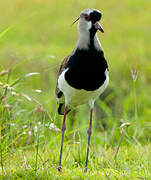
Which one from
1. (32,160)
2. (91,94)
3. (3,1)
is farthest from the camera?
(3,1)

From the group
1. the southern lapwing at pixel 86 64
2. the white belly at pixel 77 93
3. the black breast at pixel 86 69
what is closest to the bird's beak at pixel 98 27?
the southern lapwing at pixel 86 64

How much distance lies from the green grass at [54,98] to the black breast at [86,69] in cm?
31

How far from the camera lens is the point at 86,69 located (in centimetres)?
356

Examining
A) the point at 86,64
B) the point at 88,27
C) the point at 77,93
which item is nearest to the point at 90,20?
the point at 88,27

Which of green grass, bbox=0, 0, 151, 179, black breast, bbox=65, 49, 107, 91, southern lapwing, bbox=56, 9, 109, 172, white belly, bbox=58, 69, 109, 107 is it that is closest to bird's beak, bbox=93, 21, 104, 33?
southern lapwing, bbox=56, 9, 109, 172

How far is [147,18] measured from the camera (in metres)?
9.73

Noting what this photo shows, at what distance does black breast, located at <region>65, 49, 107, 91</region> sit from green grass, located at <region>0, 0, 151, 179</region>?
315mm

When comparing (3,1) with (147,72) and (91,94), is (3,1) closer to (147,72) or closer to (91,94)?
(147,72)

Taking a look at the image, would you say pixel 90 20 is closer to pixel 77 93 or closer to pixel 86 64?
pixel 86 64

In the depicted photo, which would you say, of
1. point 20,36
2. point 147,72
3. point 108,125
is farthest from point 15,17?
point 108,125

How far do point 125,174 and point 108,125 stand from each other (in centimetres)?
287

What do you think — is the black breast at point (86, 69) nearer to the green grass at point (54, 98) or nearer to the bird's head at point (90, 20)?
the bird's head at point (90, 20)

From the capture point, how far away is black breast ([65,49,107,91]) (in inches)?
139

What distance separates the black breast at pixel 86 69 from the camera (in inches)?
139
